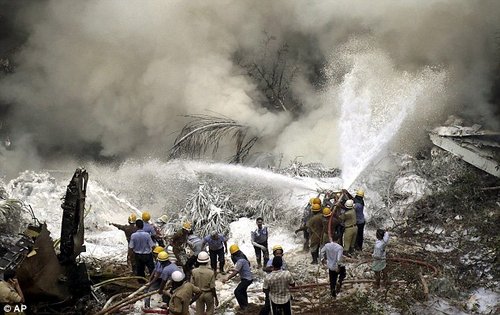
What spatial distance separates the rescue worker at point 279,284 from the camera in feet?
21.4

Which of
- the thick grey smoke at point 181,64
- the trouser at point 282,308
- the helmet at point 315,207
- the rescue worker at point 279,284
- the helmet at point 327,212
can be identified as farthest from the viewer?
the thick grey smoke at point 181,64

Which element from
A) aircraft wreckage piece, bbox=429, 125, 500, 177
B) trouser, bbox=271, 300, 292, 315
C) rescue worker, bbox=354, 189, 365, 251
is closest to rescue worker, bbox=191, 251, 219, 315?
trouser, bbox=271, 300, 292, 315

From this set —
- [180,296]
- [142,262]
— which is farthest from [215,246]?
[180,296]

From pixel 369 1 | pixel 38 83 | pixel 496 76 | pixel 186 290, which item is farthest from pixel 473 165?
pixel 38 83

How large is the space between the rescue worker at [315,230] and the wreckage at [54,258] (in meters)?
4.15

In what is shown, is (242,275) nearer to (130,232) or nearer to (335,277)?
(335,277)

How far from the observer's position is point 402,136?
43.1ft

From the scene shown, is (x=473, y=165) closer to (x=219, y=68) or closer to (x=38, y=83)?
(x=219, y=68)

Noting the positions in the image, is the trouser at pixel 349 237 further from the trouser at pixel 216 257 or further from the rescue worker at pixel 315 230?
the trouser at pixel 216 257

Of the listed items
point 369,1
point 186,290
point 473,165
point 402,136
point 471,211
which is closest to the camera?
point 186,290

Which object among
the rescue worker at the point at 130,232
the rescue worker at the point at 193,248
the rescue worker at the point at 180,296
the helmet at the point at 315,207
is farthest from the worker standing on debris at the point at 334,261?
the rescue worker at the point at 130,232

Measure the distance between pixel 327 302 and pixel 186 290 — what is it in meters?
2.56

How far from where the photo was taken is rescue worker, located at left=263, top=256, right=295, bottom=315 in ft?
21.4

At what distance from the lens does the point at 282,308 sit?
670 centimetres
